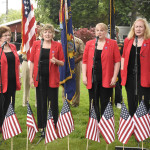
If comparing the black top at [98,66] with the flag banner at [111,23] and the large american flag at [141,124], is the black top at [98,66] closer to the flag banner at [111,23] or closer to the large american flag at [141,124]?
the large american flag at [141,124]

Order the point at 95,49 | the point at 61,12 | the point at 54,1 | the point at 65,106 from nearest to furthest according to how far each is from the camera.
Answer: the point at 65,106 → the point at 95,49 → the point at 61,12 → the point at 54,1

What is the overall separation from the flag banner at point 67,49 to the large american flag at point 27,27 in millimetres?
858

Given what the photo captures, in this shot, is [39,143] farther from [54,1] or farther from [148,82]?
[54,1]

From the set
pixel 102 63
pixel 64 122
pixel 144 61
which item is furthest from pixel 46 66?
pixel 144 61

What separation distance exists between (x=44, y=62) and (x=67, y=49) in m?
2.43

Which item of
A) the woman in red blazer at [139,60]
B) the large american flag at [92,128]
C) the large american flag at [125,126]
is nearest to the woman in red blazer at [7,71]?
the large american flag at [92,128]

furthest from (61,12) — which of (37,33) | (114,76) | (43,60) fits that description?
(114,76)

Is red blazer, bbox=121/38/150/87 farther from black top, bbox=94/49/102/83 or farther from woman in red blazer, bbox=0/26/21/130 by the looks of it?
woman in red blazer, bbox=0/26/21/130

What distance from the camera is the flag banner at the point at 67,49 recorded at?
Answer: 811 cm

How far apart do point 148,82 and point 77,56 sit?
3736 mm

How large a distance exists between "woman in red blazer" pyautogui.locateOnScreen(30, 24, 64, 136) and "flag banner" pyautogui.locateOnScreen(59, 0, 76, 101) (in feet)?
6.85

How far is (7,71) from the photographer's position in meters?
6.08

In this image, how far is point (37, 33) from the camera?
28.7ft

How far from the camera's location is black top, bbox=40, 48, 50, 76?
600cm
